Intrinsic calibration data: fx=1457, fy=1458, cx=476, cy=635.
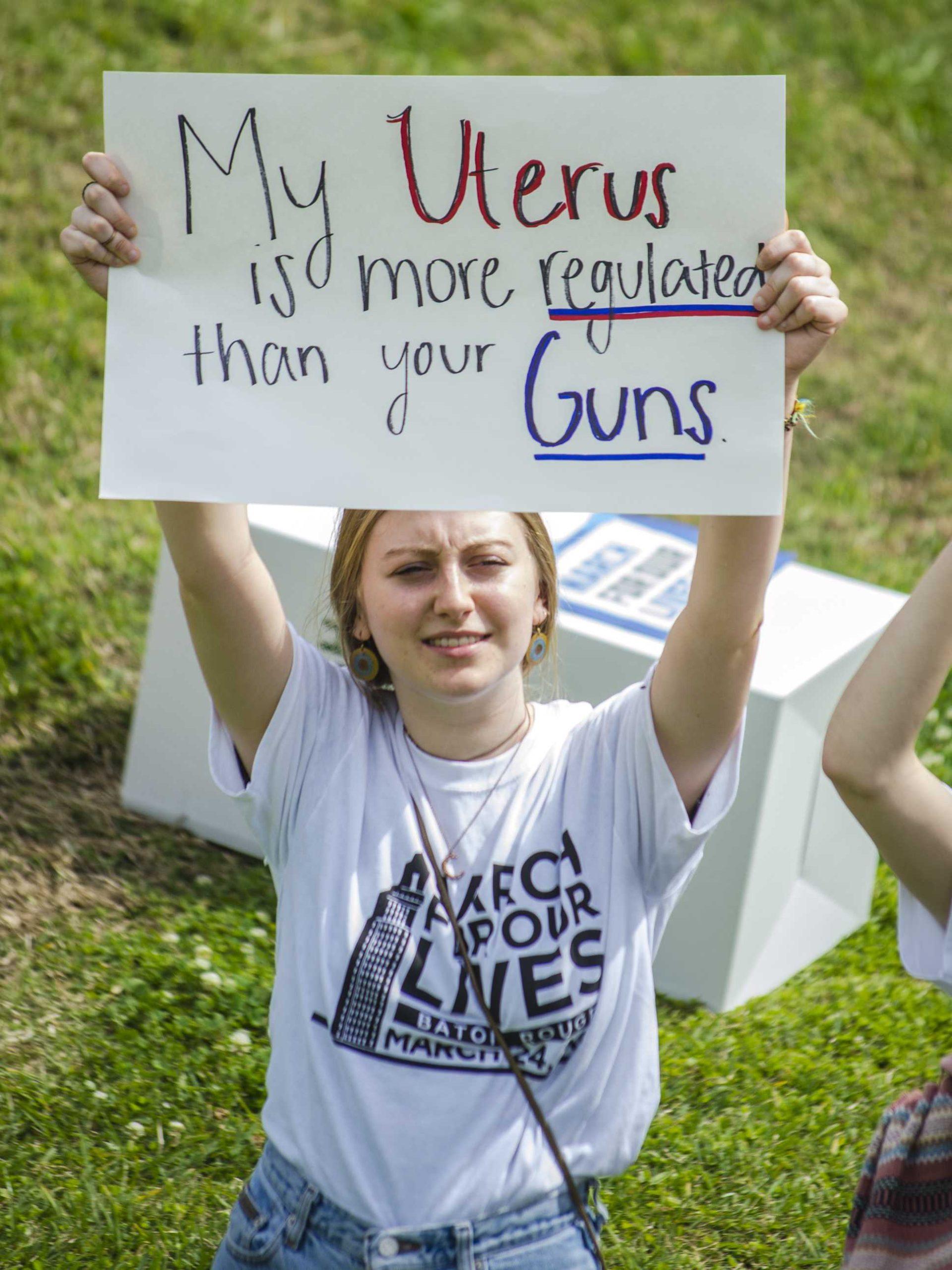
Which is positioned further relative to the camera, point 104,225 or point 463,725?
point 463,725

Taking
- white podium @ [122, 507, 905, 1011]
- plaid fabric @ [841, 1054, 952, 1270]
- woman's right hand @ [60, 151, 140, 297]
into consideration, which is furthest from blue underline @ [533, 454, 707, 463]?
white podium @ [122, 507, 905, 1011]

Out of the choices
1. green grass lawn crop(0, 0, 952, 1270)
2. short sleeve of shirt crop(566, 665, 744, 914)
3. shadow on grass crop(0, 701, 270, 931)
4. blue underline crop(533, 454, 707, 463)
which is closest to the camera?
blue underline crop(533, 454, 707, 463)

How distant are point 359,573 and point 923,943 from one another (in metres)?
0.93

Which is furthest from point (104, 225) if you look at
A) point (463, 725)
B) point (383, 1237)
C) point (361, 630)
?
point (383, 1237)

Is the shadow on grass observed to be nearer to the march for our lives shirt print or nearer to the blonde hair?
the blonde hair

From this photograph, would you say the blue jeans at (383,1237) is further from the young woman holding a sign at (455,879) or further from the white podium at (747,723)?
the white podium at (747,723)

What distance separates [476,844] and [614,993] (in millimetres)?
272

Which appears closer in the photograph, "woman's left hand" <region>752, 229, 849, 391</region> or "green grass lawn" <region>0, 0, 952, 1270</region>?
"woman's left hand" <region>752, 229, 849, 391</region>

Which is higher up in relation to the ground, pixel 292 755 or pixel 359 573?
pixel 359 573

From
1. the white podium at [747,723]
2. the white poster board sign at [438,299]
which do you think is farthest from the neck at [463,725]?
the white podium at [747,723]

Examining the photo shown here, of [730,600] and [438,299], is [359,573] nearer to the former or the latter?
[438,299]

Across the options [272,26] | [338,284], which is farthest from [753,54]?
[338,284]

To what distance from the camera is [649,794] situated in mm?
1945

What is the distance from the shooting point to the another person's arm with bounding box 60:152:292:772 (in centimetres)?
178
